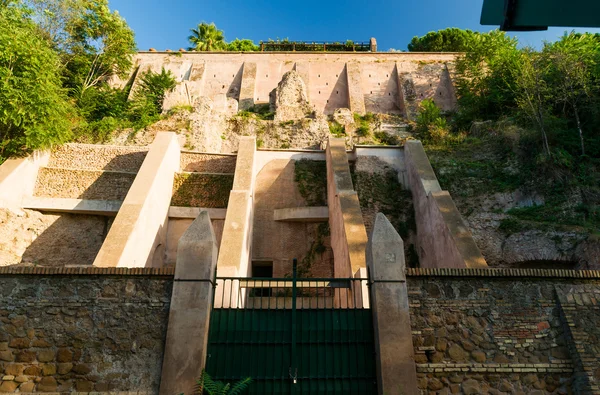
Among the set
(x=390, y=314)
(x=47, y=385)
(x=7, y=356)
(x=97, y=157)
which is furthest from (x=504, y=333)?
(x=97, y=157)

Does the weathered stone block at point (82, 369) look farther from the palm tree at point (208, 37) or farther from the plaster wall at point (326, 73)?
the palm tree at point (208, 37)

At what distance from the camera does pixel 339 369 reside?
16.6 feet

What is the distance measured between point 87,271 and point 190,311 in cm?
147

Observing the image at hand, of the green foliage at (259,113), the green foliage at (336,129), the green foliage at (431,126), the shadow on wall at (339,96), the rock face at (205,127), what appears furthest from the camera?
the shadow on wall at (339,96)

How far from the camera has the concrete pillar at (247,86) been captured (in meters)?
30.4

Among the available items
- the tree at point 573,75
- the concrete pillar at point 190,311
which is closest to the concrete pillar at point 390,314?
the concrete pillar at point 190,311

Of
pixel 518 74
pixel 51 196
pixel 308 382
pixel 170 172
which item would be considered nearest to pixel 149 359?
pixel 308 382

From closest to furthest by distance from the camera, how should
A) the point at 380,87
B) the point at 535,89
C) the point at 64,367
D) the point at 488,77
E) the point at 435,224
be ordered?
the point at 64,367, the point at 435,224, the point at 535,89, the point at 488,77, the point at 380,87

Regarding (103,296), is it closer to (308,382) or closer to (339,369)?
(308,382)

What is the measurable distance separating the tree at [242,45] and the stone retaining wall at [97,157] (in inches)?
1153

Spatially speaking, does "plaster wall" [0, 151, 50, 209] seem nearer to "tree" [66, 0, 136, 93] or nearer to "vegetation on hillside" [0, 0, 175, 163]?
"vegetation on hillside" [0, 0, 175, 163]

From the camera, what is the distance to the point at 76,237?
1290 cm

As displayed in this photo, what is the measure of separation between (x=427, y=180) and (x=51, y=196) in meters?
12.3

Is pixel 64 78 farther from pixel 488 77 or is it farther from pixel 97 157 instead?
pixel 488 77
